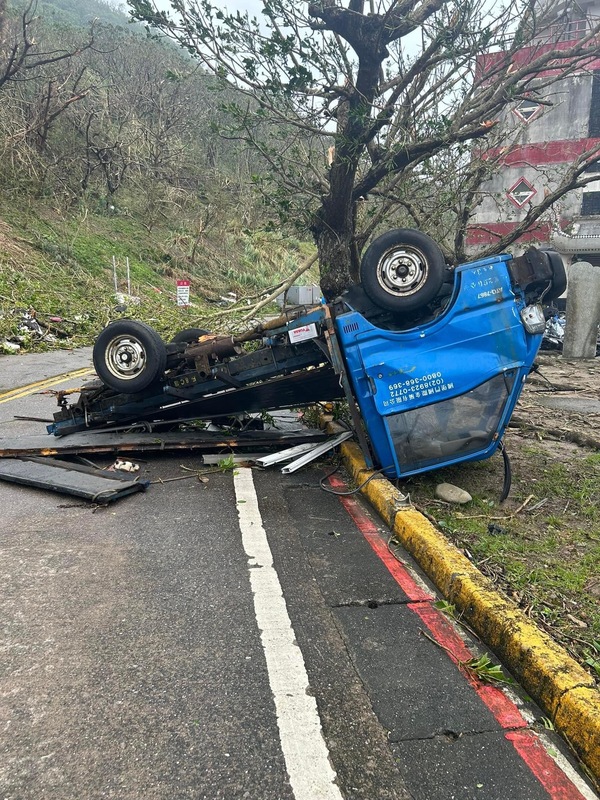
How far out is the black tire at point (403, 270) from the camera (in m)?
4.75

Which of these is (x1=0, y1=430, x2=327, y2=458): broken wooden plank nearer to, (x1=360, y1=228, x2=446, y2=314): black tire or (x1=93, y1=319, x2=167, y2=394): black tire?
(x1=93, y1=319, x2=167, y2=394): black tire

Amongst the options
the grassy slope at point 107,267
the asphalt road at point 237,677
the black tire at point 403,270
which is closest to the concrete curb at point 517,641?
the asphalt road at point 237,677

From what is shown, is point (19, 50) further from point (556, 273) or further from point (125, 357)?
point (556, 273)

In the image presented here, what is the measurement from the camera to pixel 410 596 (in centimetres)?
328

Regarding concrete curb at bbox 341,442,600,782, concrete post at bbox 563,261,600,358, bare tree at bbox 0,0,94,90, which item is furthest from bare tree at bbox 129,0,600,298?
bare tree at bbox 0,0,94,90

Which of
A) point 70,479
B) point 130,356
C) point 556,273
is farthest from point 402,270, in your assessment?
point 70,479

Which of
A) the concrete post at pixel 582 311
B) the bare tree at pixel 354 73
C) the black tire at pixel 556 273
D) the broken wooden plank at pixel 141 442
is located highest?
the bare tree at pixel 354 73

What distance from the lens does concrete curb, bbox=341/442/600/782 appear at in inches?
87.4

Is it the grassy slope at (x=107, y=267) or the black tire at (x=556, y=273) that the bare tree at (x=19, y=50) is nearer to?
the grassy slope at (x=107, y=267)

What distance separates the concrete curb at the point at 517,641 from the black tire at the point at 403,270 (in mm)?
1821

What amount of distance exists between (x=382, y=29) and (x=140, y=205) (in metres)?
27.9

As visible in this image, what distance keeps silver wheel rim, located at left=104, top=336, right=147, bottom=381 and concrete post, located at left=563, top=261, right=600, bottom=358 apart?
10.9 meters

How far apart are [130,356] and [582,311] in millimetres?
11259

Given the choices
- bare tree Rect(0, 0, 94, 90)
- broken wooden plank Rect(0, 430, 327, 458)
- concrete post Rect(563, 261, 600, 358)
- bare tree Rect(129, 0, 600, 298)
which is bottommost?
concrete post Rect(563, 261, 600, 358)
